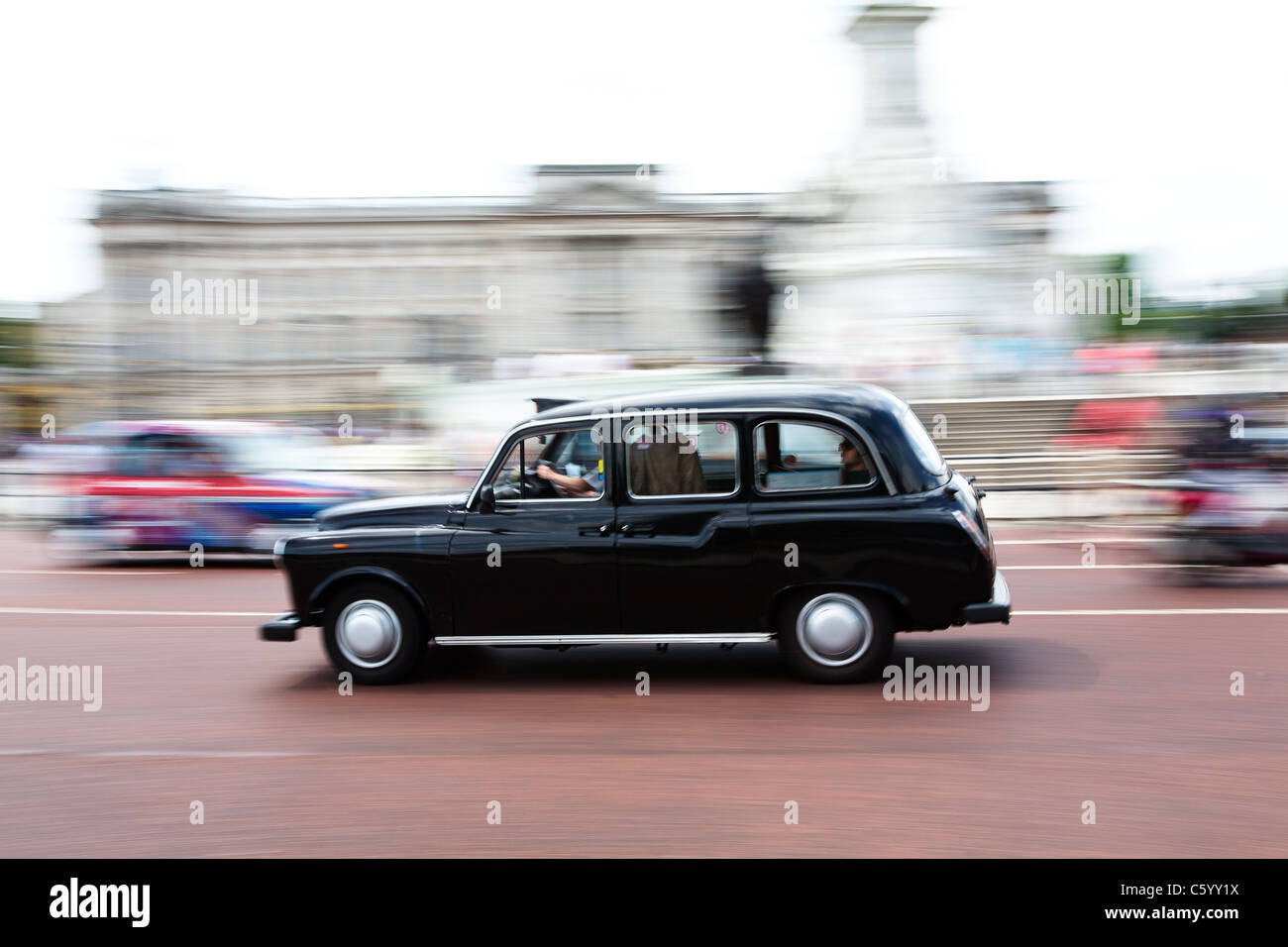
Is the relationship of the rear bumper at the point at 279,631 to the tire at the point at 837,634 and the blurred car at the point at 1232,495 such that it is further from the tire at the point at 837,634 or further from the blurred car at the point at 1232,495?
the blurred car at the point at 1232,495

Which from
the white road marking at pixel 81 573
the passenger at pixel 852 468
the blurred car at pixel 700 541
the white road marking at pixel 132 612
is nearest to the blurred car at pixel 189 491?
the white road marking at pixel 81 573

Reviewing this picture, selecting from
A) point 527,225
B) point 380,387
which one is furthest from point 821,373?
point 527,225

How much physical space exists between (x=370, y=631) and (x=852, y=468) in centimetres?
291

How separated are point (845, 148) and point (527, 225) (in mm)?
39552

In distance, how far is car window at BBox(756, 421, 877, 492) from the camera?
6824 mm

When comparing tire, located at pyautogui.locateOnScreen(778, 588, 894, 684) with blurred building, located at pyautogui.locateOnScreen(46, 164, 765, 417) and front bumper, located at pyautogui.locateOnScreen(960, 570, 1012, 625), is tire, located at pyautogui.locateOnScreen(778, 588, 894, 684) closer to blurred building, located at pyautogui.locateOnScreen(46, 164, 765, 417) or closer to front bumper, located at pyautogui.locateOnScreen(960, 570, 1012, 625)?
front bumper, located at pyautogui.locateOnScreen(960, 570, 1012, 625)

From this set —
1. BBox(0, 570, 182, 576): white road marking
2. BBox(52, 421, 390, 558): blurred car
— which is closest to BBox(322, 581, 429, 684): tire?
BBox(52, 421, 390, 558): blurred car

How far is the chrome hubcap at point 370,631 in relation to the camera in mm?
7215

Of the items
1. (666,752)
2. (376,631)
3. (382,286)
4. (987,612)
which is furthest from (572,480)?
(382,286)

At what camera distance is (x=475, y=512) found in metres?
7.10

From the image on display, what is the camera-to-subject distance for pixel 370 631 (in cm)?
723

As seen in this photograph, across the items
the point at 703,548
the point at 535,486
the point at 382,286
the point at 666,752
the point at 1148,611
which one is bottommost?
the point at 666,752

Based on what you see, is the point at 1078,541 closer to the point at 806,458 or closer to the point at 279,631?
the point at 806,458

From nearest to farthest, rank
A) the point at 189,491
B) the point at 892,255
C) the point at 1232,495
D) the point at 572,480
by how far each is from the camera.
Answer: the point at 572,480, the point at 1232,495, the point at 189,491, the point at 892,255
